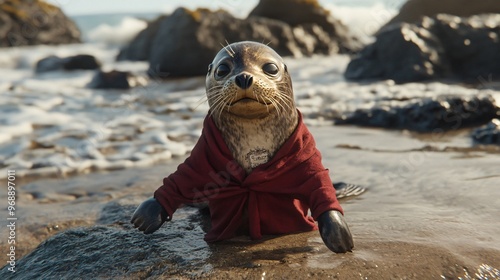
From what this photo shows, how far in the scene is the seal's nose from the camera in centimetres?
270

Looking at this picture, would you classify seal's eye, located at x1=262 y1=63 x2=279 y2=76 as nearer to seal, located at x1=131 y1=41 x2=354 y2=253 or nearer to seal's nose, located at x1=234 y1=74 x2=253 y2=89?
seal, located at x1=131 y1=41 x2=354 y2=253

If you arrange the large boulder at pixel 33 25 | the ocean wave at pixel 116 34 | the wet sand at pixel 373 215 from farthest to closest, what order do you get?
the ocean wave at pixel 116 34 < the large boulder at pixel 33 25 < the wet sand at pixel 373 215

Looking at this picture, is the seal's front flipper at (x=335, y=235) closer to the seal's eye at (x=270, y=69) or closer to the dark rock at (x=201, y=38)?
the seal's eye at (x=270, y=69)

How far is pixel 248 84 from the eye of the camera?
2.70 meters

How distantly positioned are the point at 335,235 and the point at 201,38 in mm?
10908

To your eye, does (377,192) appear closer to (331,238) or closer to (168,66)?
(331,238)

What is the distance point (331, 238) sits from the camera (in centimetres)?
259

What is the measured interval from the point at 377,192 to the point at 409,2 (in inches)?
640

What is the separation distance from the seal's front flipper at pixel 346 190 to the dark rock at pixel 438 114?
259 cm

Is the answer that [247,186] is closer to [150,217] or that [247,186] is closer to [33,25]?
[150,217]

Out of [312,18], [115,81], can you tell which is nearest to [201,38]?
[115,81]

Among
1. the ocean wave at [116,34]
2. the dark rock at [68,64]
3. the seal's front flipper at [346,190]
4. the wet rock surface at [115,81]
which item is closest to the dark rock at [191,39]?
the wet rock surface at [115,81]

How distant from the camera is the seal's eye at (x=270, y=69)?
2980mm

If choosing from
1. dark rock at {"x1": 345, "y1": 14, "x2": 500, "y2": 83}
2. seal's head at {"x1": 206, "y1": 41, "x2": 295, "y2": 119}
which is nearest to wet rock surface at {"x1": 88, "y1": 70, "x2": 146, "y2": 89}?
dark rock at {"x1": 345, "y1": 14, "x2": 500, "y2": 83}
